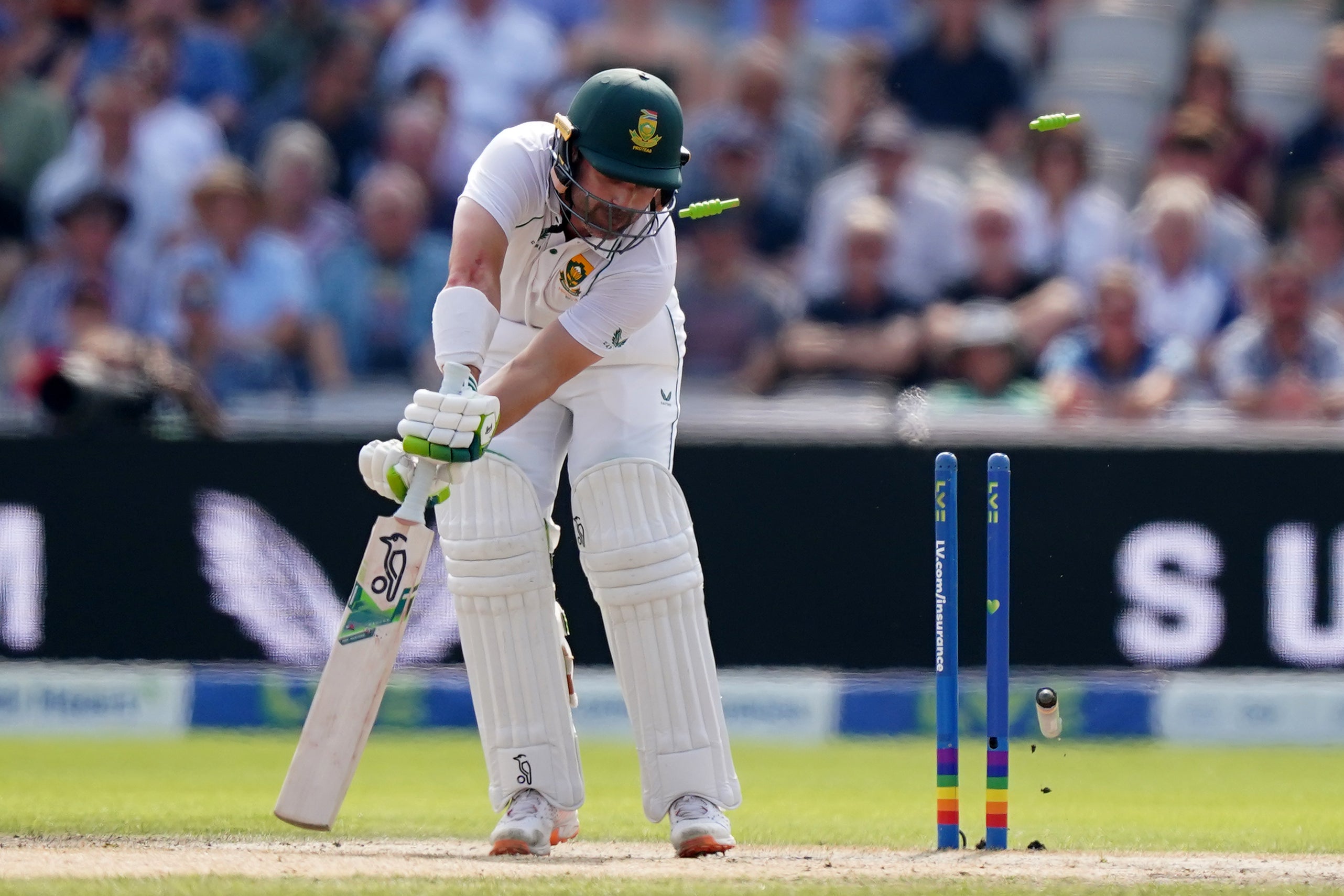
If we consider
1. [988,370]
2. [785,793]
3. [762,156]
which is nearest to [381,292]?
[762,156]

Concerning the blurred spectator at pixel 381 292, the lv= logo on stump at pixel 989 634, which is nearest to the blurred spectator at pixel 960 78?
the blurred spectator at pixel 381 292

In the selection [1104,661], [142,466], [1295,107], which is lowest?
[1104,661]

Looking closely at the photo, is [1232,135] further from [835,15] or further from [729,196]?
[729,196]

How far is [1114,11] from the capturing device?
948 cm

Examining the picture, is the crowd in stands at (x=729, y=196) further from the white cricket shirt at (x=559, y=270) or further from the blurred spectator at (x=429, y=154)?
the white cricket shirt at (x=559, y=270)

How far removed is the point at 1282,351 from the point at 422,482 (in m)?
4.55

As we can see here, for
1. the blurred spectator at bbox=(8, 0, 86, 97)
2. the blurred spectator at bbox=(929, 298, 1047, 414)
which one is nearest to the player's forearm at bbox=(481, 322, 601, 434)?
the blurred spectator at bbox=(929, 298, 1047, 414)

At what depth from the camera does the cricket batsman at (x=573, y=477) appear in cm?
376

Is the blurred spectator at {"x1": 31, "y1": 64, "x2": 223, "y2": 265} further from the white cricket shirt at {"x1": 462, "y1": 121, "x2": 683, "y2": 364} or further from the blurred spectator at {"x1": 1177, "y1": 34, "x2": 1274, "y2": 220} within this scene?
the white cricket shirt at {"x1": 462, "y1": 121, "x2": 683, "y2": 364}

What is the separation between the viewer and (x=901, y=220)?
820cm

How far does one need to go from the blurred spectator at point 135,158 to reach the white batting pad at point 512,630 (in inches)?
205

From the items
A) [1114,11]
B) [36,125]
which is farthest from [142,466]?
[1114,11]

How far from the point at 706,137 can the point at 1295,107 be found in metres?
2.77

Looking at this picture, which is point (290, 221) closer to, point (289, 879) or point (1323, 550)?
point (1323, 550)
